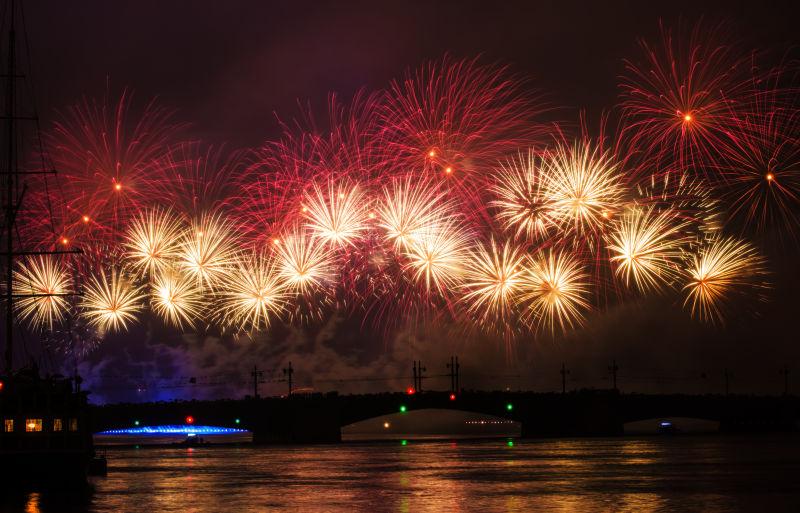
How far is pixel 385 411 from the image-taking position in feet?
539

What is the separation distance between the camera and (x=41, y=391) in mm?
67250

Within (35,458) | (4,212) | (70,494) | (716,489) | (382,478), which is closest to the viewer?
(716,489)

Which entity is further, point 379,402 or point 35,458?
point 379,402

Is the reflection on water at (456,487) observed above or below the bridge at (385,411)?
below

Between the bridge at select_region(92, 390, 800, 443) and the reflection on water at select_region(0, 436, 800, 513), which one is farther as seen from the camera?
the bridge at select_region(92, 390, 800, 443)

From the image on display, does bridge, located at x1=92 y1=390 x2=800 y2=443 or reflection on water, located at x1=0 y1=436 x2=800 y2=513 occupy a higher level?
bridge, located at x1=92 y1=390 x2=800 y2=443

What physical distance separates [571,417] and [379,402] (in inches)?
1308

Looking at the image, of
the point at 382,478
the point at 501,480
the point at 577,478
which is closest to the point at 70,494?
the point at 382,478

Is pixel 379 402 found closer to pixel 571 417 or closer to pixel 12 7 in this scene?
pixel 571 417

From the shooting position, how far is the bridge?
166 meters

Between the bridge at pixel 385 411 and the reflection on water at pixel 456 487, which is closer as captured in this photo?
the reflection on water at pixel 456 487

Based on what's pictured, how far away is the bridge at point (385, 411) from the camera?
16562cm

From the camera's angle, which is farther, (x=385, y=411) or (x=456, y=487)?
(x=385, y=411)

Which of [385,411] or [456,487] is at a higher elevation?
[385,411]
